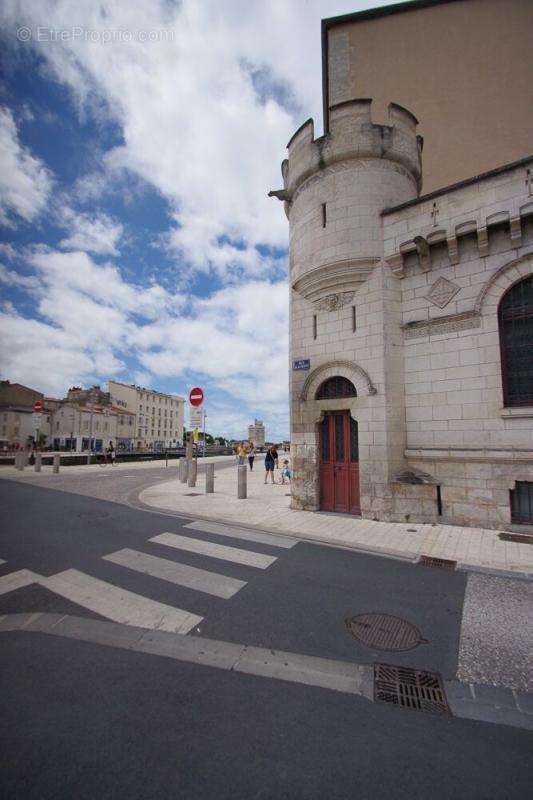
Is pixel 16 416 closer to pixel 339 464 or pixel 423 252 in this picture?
pixel 339 464

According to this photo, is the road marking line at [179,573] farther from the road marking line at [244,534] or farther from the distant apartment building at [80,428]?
the distant apartment building at [80,428]

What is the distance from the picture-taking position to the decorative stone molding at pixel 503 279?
827 centimetres

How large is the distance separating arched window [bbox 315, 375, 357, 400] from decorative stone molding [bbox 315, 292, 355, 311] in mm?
2155

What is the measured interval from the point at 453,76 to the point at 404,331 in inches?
506

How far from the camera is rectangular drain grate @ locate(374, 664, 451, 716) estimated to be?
2.79 metres

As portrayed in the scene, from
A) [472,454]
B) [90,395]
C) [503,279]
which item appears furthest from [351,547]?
[90,395]

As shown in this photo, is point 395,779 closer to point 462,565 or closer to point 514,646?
point 514,646

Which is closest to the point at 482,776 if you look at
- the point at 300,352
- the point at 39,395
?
the point at 300,352

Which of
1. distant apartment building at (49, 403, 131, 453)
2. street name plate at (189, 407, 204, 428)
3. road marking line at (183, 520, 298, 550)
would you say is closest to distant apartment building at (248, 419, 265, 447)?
distant apartment building at (49, 403, 131, 453)

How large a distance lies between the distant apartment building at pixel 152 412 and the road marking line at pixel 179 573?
7076 centimetres

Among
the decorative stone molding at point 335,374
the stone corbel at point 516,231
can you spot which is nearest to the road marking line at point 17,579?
the decorative stone molding at point 335,374

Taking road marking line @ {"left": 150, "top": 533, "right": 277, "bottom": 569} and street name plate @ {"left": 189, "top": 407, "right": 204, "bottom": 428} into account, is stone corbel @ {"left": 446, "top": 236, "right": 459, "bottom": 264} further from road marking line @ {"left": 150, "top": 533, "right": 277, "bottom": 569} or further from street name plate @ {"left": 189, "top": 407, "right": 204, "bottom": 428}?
street name plate @ {"left": 189, "top": 407, "right": 204, "bottom": 428}

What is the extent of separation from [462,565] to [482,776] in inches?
177

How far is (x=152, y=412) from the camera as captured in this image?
286 feet
